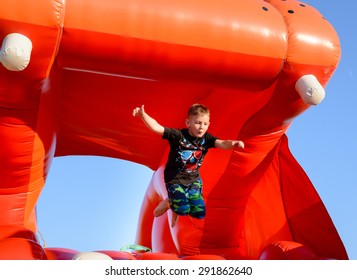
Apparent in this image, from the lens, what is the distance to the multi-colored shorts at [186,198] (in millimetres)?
2340

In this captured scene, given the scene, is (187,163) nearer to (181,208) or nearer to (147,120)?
(181,208)

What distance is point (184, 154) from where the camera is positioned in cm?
234

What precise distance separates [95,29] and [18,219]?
51.5 inches

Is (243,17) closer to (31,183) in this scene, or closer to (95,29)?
(95,29)

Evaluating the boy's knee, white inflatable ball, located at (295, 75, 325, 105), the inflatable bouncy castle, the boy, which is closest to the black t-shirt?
the boy

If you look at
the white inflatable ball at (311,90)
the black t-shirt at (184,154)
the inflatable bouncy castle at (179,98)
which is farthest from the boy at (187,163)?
the white inflatable ball at (311,90)

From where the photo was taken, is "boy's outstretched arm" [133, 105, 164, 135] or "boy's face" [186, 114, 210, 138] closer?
"boy's outstretched arm" [133, 105, 164, 135]

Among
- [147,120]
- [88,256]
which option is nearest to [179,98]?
[147,120]

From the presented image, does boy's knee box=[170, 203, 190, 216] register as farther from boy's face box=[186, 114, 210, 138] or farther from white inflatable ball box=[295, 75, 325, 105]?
white inflatable ball box=[295, 75, 325, 105]

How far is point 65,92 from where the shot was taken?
10.5 feet

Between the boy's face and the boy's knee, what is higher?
the boy's face

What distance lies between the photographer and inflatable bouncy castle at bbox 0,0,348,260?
240 centimetres

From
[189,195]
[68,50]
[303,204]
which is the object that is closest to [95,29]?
[68,50]

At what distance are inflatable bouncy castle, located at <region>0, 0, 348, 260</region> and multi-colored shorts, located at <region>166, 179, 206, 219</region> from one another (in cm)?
54
